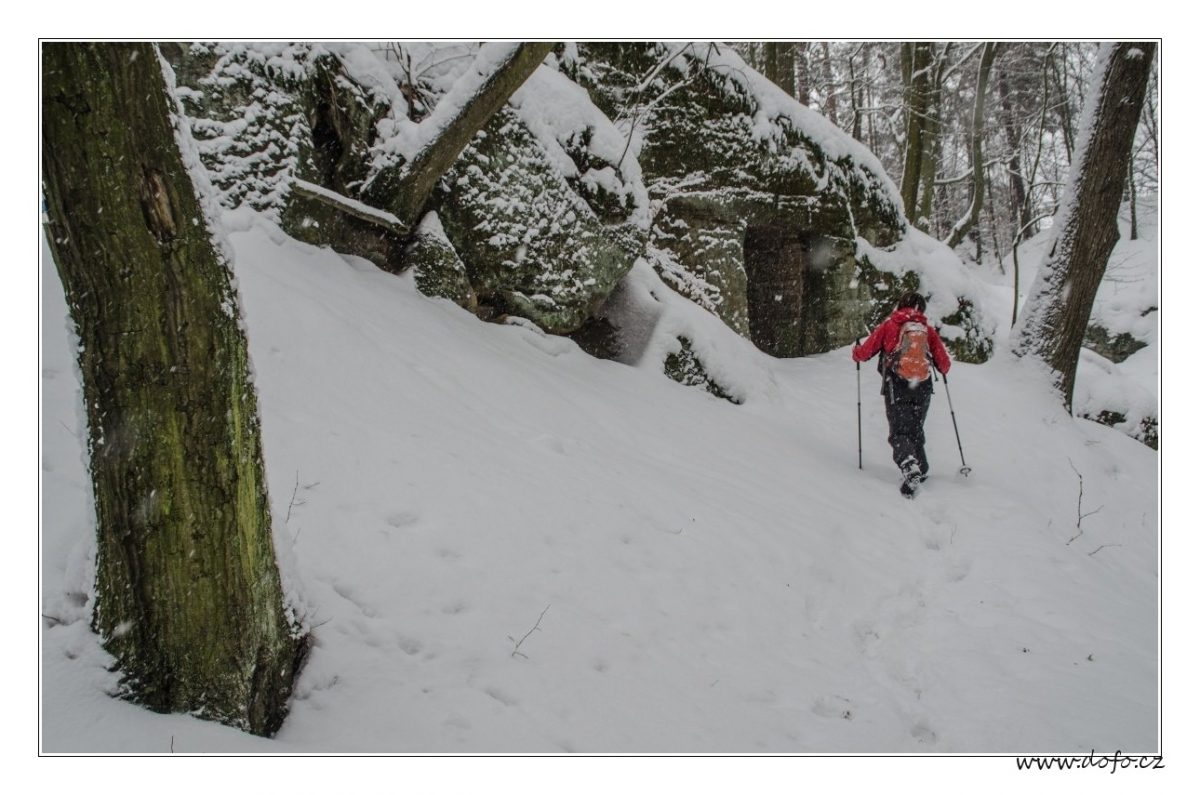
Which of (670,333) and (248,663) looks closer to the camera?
(248,663)

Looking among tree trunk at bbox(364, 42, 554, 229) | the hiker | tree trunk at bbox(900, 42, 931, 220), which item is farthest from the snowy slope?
tree trunk at bbox(900, 42, 931, 220)

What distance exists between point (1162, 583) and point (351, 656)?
4.47m

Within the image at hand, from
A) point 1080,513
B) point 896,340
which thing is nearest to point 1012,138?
point 1080,513

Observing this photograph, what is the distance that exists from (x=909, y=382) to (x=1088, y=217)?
455 cm

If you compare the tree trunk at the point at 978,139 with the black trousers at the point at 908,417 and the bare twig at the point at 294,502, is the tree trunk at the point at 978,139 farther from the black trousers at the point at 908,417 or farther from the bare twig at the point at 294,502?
the bare twig at the point at 294,502

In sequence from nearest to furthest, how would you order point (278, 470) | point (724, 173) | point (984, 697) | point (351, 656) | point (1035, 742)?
point (351, 656) < point (1035, 742) < point (984, 697) < point (278, 470) < point (724, 173)

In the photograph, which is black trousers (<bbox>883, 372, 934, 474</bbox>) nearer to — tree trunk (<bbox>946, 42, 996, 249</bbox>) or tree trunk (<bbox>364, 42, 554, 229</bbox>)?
tree trunk (<bbox>364, 42, 554, 229</bbox>)

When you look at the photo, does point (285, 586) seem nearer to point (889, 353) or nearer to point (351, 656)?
point (351, 656)

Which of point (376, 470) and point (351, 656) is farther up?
point (376, 470)

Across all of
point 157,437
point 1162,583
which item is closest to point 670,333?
point 1162,583

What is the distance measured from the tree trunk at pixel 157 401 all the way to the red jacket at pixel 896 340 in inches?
232

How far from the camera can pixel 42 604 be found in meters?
2.47

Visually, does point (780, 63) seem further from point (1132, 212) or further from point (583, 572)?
point (1132, 212)

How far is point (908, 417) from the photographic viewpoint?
660 centimetres
